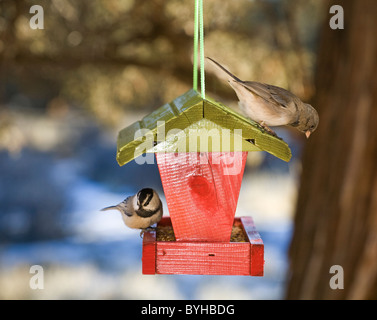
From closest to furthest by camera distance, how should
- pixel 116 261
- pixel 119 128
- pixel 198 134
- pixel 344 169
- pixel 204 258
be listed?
pixel 198 134 → pixel 204 258 → pixel 344 169 → pixel 119 128 → pixel 116 261

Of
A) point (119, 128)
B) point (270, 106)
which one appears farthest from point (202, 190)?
point (119, 128)

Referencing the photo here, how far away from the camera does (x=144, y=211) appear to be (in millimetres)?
1469

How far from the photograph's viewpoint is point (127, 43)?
2.83 metres

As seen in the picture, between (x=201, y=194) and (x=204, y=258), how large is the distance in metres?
0.19

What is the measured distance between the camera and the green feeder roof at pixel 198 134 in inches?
47.3

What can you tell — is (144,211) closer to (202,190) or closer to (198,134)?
(202,190)

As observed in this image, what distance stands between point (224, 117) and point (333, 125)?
1334 millimetres

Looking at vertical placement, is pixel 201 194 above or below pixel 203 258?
above

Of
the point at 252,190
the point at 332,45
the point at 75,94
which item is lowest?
the point at 252,190

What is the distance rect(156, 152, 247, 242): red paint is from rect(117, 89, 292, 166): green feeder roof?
91 millimetres

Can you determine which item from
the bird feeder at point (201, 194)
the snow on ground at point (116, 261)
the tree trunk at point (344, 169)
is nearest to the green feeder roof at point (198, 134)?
the bird feeder at point (201, 194)

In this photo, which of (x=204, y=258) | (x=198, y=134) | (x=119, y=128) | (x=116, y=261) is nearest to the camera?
(x=198, y=134)

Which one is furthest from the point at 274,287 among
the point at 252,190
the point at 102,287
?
the point at 102,287
